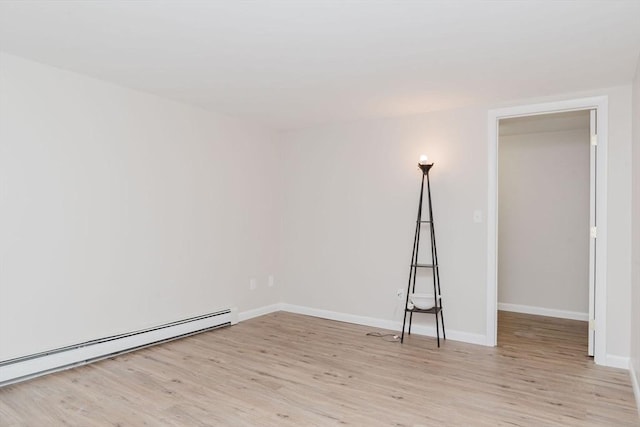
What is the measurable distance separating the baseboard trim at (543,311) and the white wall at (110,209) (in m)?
3.33

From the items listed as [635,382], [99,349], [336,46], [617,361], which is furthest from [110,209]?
[617,361]

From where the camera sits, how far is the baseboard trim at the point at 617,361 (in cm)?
322

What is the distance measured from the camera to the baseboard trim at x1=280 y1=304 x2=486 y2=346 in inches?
154

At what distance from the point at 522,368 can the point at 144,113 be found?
3.81 meters

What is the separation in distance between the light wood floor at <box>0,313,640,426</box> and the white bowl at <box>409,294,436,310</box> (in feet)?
1.13

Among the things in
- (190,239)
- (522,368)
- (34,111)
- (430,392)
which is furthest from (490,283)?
(34,111)

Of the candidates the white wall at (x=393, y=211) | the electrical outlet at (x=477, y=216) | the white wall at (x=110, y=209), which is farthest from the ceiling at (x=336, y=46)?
the electrical outlet at (x=477, y=216)

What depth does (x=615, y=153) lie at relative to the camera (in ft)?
10.8

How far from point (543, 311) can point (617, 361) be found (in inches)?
75.1

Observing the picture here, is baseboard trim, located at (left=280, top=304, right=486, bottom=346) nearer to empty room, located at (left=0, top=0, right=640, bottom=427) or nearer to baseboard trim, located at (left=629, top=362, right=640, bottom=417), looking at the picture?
empty room, located at (left=0, top=0, right=640, bottom=427)

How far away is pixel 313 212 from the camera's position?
494cm

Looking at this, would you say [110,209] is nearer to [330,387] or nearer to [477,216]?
Result: [330,387]

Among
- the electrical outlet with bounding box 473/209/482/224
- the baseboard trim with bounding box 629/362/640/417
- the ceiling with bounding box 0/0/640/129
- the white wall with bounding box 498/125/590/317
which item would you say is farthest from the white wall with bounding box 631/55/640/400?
the white wall with bounding box 498/125/590/317

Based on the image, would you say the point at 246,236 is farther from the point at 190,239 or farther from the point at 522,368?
the point at 522,368
